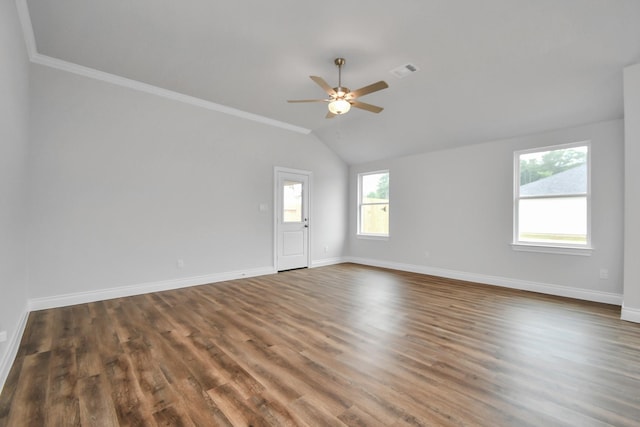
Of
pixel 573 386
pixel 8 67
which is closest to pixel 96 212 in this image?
pixel 8 67

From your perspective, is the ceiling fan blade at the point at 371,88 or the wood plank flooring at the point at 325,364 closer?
the wood plank flooring at the point at 325,364

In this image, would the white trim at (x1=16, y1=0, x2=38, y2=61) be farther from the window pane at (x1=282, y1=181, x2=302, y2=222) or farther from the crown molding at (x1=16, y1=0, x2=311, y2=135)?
the window pane at (x1=282, y1=181, x2=302, y2=222)

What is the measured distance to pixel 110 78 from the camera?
3.91 meters

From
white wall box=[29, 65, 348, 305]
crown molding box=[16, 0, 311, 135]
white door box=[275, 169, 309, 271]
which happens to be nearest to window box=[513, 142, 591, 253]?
white door box=[275, 169, 309, 271]

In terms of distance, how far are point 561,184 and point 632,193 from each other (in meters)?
1.18

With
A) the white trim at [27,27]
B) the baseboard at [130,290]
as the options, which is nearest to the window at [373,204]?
the baseboard at [130,290]

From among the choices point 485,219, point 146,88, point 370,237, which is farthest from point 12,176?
point 485,219

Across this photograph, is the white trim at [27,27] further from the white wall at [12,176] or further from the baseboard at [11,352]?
the baseboard at [11,352]

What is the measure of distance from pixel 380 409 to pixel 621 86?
4.47 metres

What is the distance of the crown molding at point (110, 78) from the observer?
9.54 ft

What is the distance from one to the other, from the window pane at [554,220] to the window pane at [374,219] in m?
2.60

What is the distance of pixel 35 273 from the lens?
3434 millimetres

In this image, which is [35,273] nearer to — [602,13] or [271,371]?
[271,371]

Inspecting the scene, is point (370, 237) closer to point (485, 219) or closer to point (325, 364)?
point (485, 219)
